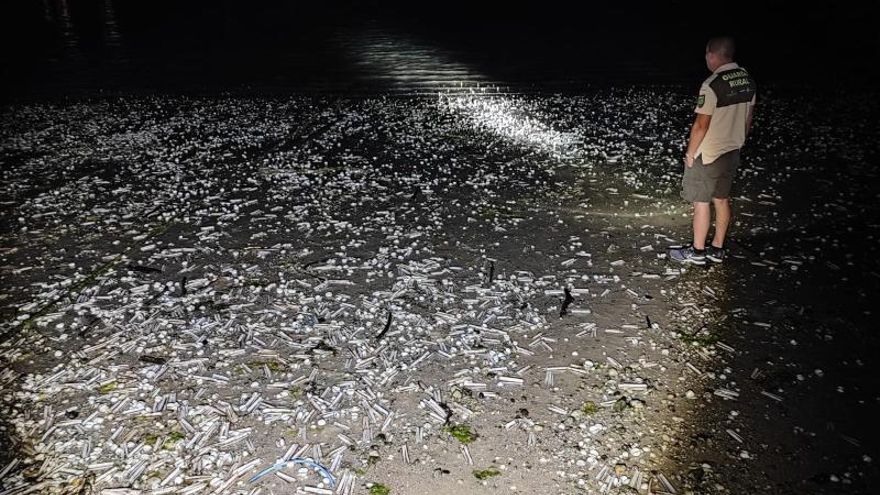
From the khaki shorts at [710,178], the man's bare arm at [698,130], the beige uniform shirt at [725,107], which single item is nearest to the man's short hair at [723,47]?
the beige uniform shirt at [725,107]

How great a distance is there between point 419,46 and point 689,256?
21.7 metres

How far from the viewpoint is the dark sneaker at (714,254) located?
7.24 m

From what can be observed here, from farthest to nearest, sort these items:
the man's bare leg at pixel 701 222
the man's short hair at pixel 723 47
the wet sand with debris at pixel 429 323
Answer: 1. the man's bare leg at pixel 701 222
2. the man's short hair at pixel 723 47
3. the wet sand with debris at pixel 429 323

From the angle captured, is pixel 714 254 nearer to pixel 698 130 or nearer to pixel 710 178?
pixel 710 178

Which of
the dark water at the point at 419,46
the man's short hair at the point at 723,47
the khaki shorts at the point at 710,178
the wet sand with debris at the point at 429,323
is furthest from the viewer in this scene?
the dark water at the point at 419,46

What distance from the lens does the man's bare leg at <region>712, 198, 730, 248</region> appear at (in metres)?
7.05

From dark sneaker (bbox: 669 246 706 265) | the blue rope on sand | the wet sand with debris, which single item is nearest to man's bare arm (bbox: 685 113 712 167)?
dark sneaker (bbox: 669 246 706 265)

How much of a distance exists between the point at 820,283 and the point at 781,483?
3.68 metres

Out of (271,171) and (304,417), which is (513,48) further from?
(304,417)

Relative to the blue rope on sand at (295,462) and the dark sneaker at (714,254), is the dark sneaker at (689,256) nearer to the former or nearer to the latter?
the dark sneaker at (714,254)

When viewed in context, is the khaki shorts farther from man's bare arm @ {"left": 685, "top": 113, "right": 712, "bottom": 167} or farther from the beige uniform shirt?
man's bare arm @ {"left": 685, "top": 113, "right": 712, "bottom": 167}

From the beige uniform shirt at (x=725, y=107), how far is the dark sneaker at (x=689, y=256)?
53.2 inches

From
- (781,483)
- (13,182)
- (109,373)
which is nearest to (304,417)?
(109,373)

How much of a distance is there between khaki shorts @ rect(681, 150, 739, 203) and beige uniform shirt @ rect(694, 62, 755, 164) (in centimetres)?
10
